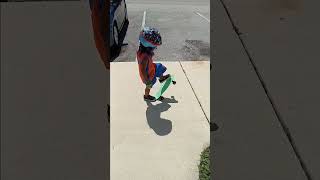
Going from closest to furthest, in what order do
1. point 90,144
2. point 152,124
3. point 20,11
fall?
point 90,144 < point 152,124 < point 20,11

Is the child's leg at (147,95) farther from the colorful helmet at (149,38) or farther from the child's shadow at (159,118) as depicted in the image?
the colorful helmet at (149,38)

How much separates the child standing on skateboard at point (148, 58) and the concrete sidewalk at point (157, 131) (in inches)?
11.8

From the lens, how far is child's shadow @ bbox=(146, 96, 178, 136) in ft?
16.0

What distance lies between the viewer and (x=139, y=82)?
264 inches

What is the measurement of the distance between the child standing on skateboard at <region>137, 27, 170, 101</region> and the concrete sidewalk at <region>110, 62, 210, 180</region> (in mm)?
300

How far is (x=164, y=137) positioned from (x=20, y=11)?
2596 millimetres

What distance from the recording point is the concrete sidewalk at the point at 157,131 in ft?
13.1
